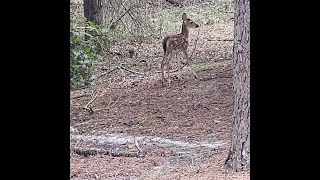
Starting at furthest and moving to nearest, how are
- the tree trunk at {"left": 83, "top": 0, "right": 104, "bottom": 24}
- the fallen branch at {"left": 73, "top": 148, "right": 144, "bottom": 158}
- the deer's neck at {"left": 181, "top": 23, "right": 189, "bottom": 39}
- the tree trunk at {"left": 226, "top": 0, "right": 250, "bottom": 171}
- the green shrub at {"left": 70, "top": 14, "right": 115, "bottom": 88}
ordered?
the tree trunk at {"left": 83, "top": 0, "right": 104, "bottom": 24}, the deer's neck at {"left": 181, "top": 23, "right": 189, "bottom": 39}, the green shrub at {"left": 70, "top": 14, "right": 115, "bottom": 88}, the fallen branch at {"left": 73, "top": 148, "right": 144, "bottom": 158}, the tree trunk at {"left": 226, "top": 0, "right": 250, "bottom": 171}

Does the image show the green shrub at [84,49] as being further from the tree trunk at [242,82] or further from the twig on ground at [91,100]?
the tree trunk at [242,82]

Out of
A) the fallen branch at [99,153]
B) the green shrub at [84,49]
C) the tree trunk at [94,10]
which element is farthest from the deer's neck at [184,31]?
the fallen branch at [99,153]

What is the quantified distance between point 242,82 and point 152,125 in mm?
3091

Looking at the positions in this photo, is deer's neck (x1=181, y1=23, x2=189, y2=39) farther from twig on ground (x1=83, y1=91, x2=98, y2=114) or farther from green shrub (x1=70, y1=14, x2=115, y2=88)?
twig on ground (x1=83, y1=91, x2=98, y2=114)

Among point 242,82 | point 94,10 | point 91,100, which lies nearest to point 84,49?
point 91,100

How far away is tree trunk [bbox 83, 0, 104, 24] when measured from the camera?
42.3 feet

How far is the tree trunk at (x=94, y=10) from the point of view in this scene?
12891 millimetres

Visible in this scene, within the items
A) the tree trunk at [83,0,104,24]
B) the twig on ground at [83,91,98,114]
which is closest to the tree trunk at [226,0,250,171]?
the twig on ground at [83,91,98,114]

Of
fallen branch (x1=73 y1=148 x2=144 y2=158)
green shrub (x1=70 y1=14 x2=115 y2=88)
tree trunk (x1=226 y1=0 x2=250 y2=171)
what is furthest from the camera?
green shrub (x1=70 y1=14 x2=115 y2=88)

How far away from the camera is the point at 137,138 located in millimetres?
7320

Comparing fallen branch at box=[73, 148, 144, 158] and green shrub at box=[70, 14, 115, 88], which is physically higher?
green shrub at box=[70, 14, 115, 88]

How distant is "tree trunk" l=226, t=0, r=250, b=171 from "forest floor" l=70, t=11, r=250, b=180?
27cm
